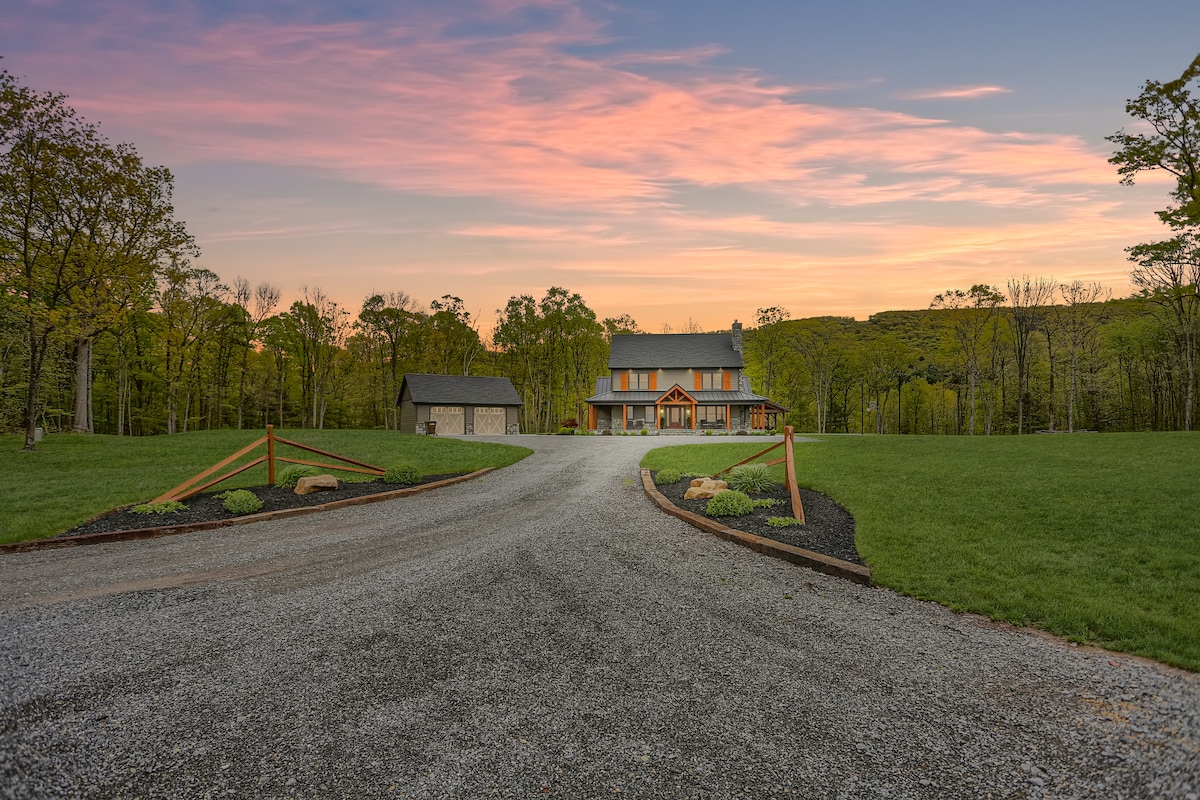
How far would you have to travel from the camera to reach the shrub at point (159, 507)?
30.1 ft

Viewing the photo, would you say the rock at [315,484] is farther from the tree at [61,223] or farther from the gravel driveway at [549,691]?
the tree at [61,223]

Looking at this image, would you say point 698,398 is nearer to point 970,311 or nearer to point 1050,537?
point 970,311

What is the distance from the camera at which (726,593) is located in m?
5.67

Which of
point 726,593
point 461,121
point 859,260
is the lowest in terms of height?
point 726,593

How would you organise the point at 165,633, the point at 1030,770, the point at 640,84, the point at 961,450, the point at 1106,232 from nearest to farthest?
1. the point at 1030,770
2. the point at 165,633
3. the point at 640,84
4. the point at 961,450
5. the point at 1106,232

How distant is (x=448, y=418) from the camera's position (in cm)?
3812

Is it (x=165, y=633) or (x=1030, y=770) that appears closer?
(x=1030, y=770)

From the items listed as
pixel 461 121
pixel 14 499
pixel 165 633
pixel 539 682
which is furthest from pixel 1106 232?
pixel 14 499

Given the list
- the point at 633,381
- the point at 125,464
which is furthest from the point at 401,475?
the point at 633,381

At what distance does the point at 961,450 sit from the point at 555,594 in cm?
1690

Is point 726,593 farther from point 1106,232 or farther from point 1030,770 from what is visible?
point 1106,232

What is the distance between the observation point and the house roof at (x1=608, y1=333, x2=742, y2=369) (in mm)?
42312

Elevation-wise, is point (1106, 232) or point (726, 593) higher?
point (1106, 232)

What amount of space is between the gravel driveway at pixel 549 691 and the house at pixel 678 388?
33.7 m
